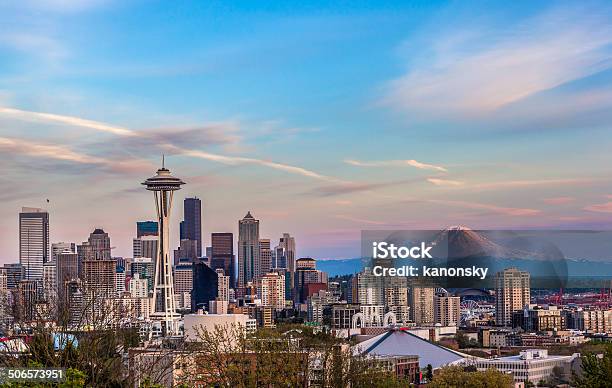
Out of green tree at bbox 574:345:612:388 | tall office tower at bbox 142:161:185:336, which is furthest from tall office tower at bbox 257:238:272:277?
green tree at bbox 574:345:612:388

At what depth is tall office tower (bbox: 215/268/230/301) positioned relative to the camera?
11676 centimetres

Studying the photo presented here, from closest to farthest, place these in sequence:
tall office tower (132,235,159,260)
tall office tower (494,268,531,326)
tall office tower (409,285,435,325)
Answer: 1. tall office tower (494,268,531,326)
2. tall office tower (409,285,435,325)
3. tall office tower (132,235,159,260)

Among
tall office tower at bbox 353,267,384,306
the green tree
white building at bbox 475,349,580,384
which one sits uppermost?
tall office tower at bbox 353,267,384,306

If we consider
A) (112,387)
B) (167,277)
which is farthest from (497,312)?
(112,387)

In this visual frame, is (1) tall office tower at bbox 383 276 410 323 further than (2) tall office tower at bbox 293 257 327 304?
No

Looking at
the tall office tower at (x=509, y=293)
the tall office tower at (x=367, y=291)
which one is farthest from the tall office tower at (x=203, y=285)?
the tall office tower at (x=509, y=293)

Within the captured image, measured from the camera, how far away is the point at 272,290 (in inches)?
4353

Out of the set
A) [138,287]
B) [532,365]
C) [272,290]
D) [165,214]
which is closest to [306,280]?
[272,290]

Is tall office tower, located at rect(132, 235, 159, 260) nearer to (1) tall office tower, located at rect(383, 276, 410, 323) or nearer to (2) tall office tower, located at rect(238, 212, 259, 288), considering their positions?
(2) tall office tower, located at rect(238, 212, 259, 288)

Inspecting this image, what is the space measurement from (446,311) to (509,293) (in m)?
16.8

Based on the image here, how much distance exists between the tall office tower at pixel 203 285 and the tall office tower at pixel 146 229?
9.83m

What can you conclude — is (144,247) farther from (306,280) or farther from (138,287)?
(306,280)

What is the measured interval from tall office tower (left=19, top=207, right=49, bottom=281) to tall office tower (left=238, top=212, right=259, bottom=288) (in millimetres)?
21237

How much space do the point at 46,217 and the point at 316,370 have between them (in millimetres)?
102637
